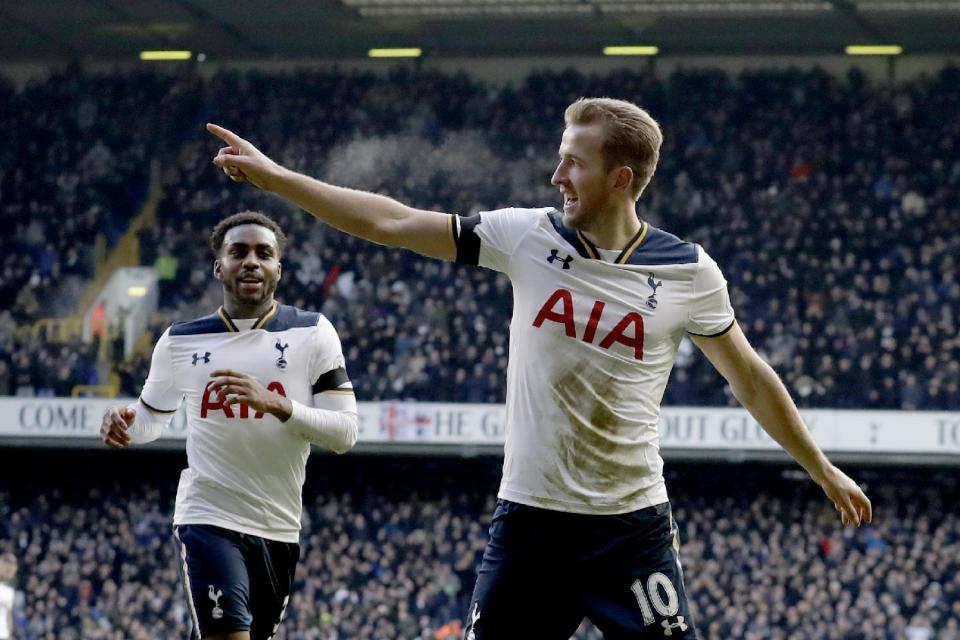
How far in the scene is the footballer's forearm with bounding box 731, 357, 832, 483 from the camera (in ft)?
16.6

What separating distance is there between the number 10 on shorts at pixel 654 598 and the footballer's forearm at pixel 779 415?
2.10 ft

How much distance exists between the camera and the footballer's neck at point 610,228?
191 inches

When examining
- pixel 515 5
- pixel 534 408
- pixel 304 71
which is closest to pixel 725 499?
pixel 515 5

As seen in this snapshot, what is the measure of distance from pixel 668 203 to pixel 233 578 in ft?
71.6

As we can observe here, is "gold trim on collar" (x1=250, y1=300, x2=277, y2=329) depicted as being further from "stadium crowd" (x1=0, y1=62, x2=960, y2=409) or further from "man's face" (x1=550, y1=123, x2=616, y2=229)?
"stadium crowd" (x1=0, y1=62, x2=960, y2=409)

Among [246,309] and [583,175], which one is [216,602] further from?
[583,175]

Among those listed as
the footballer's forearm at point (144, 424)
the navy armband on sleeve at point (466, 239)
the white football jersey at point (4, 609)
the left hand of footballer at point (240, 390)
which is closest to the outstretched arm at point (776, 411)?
the navy armband on sleeve at point (466, 239)

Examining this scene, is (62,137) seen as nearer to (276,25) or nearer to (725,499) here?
(276,25)

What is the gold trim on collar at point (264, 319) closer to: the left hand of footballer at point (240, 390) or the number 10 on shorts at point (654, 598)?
the left hand of footballer at point (240, 390)

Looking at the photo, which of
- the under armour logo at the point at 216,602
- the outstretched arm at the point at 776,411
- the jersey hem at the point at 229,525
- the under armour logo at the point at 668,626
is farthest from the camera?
the jersey hem at the point at 229,525

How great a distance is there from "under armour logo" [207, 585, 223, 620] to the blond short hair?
2.62 meters

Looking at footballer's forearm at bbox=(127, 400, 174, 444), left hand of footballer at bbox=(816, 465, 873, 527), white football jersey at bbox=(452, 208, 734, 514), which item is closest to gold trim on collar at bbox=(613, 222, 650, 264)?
white football jersey at bbox=(452, 208, 734, 514)

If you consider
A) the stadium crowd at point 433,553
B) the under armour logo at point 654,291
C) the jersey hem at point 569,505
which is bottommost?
the stadium crowd at point 433,553

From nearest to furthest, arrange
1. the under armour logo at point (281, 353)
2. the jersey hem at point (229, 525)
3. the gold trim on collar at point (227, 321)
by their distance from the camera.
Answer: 1. the jersey hem at point (229, 525)
2. the under armour logo at point (281, 353)
3. the gold trim on collar at point (227, 321)
